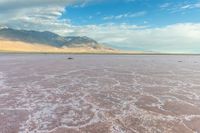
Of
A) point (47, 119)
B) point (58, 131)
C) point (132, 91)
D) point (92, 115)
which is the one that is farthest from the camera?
point (132, 91)

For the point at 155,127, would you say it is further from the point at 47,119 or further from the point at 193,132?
the point at 47,119

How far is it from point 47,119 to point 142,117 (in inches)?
262

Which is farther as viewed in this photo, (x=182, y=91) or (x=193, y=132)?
(x=182, y=91)

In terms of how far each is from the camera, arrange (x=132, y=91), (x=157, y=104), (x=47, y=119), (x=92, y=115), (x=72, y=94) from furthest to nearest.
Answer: (x=132, y=91) < (x=72, y=94) < (x=157, y=104) < (x=92, y=115) < (x=47, y=119)

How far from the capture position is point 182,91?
83.6 feet

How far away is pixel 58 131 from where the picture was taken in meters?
12.6

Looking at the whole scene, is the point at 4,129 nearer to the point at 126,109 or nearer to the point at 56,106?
the point at 56,106

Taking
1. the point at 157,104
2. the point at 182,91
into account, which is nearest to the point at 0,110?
the point at 157,104

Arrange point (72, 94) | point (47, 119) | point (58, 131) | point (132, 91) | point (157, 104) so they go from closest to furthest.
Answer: point (58, 131) → point (47, 119) → point (157, 104) → point (72, 94) → point (132, 91)

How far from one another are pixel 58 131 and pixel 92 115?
3597mm

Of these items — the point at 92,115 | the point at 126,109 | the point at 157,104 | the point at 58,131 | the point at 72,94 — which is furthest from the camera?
the point at 72,94

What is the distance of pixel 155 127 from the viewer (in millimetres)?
13305

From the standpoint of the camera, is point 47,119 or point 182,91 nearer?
point 47,119

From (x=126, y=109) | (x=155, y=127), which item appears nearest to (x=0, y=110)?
(x=126, y=109)
